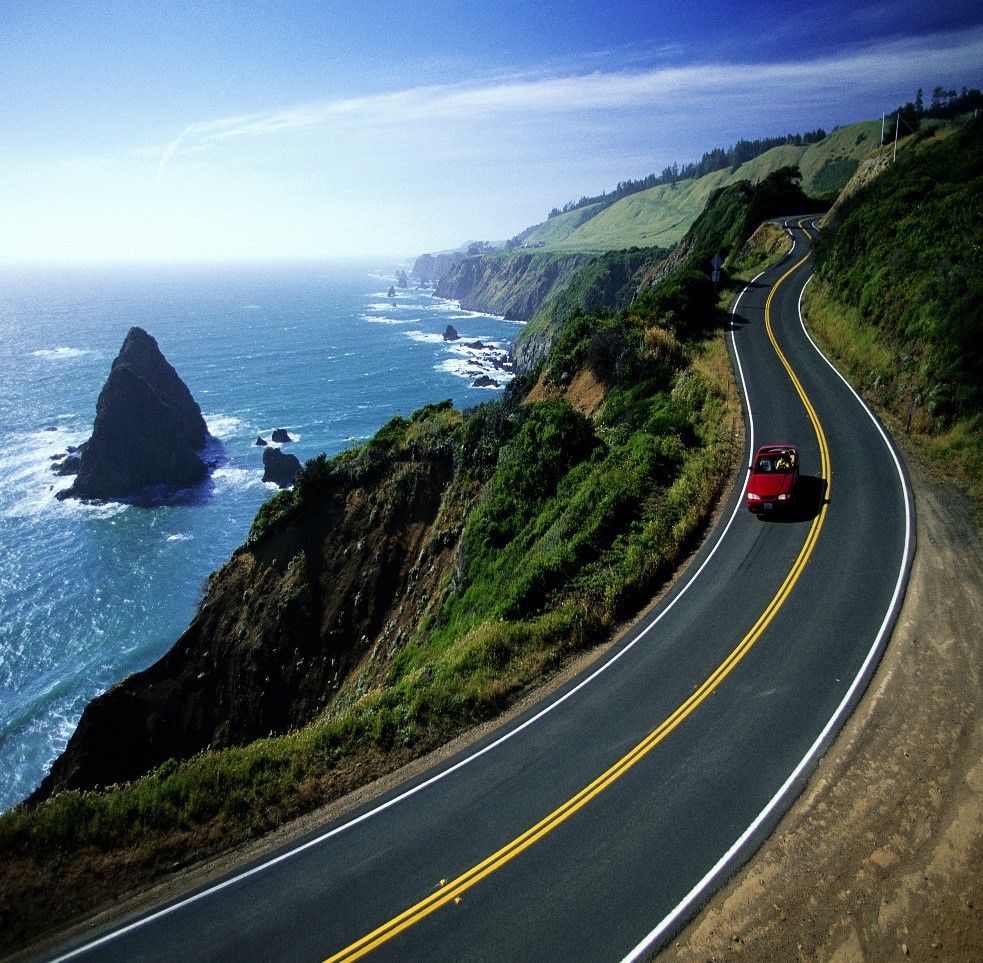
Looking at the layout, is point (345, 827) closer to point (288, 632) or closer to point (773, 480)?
point (773, 480)

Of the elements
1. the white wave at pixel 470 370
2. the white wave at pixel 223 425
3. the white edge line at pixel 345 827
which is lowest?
the white wave at pixel 223 425

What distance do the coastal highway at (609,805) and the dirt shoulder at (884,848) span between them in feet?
1.18

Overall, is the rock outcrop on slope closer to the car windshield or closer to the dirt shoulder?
the car windshield

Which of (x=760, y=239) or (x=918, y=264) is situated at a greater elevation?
(x=760, y=239)

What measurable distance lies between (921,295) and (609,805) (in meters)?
27.8

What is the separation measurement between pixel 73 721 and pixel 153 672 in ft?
44.7

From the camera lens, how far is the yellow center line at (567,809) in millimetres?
8617

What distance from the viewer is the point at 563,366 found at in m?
36.3

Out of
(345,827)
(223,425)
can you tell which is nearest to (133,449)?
(223,425)

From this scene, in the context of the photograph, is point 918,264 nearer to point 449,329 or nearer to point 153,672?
point 153,672

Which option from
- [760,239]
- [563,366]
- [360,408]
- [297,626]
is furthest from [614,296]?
[297,626]

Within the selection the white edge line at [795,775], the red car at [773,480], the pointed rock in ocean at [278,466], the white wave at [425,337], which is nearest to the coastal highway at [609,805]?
the white edge line at [795,775]

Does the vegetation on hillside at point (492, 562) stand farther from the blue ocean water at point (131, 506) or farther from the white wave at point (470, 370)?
the white wave at point (470, 370)

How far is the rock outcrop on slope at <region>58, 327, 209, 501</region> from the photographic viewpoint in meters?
74.2
